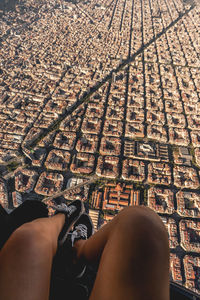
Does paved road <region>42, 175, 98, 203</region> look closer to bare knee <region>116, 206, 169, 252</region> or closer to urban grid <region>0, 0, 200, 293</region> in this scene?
urban grid <region>0, 0, 200, 293</region>

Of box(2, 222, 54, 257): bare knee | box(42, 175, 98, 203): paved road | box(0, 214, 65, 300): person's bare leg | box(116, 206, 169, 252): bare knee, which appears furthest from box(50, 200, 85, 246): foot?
box(42, 175, 98, 203): paved road

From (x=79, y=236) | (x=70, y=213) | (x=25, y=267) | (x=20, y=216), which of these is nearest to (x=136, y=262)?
(x=25, y=267)

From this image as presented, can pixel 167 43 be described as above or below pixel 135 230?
above

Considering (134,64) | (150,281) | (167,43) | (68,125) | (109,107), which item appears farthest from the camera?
(167,43)

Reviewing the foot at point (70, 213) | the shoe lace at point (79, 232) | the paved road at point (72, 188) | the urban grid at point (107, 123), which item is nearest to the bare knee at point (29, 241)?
the foot at point (70, 213)

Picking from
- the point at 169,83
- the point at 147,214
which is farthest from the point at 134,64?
the point at 147,214

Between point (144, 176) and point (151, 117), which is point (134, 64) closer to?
point (151, 117)
